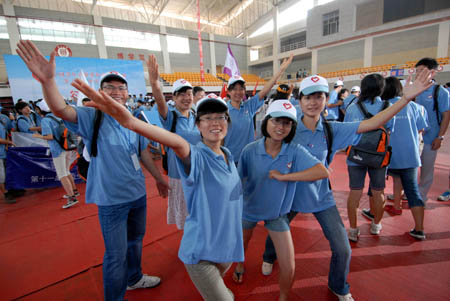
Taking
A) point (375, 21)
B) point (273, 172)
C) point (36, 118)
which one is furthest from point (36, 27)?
point (375, 21)

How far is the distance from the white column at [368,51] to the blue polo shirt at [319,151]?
20.0 m

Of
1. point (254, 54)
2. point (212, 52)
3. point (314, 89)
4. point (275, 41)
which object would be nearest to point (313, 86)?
point (314, 89)

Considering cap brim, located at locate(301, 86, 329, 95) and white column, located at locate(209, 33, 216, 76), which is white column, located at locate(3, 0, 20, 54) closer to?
white column, located at locate(209, 33, 216, 76)

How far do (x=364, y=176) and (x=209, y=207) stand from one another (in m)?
2.14

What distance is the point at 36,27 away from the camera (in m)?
15.0

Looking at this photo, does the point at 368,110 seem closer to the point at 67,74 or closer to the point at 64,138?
the point at 64,138

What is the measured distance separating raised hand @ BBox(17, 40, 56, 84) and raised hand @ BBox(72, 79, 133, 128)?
0.48 metres

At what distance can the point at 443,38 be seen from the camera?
1448 cm

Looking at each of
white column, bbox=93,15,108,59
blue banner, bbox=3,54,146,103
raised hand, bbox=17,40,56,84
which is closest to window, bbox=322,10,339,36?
blue banner, bbox=3,54,146,103

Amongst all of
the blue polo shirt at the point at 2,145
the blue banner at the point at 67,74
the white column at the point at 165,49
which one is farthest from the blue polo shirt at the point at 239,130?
the white column at the point at 165,49

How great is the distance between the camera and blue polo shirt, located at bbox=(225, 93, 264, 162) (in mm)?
3016

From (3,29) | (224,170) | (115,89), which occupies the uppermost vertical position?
(3,29)

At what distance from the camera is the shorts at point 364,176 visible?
2.54 m

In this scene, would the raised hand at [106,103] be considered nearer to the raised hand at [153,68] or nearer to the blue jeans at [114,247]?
the raised hand at [153,68]
